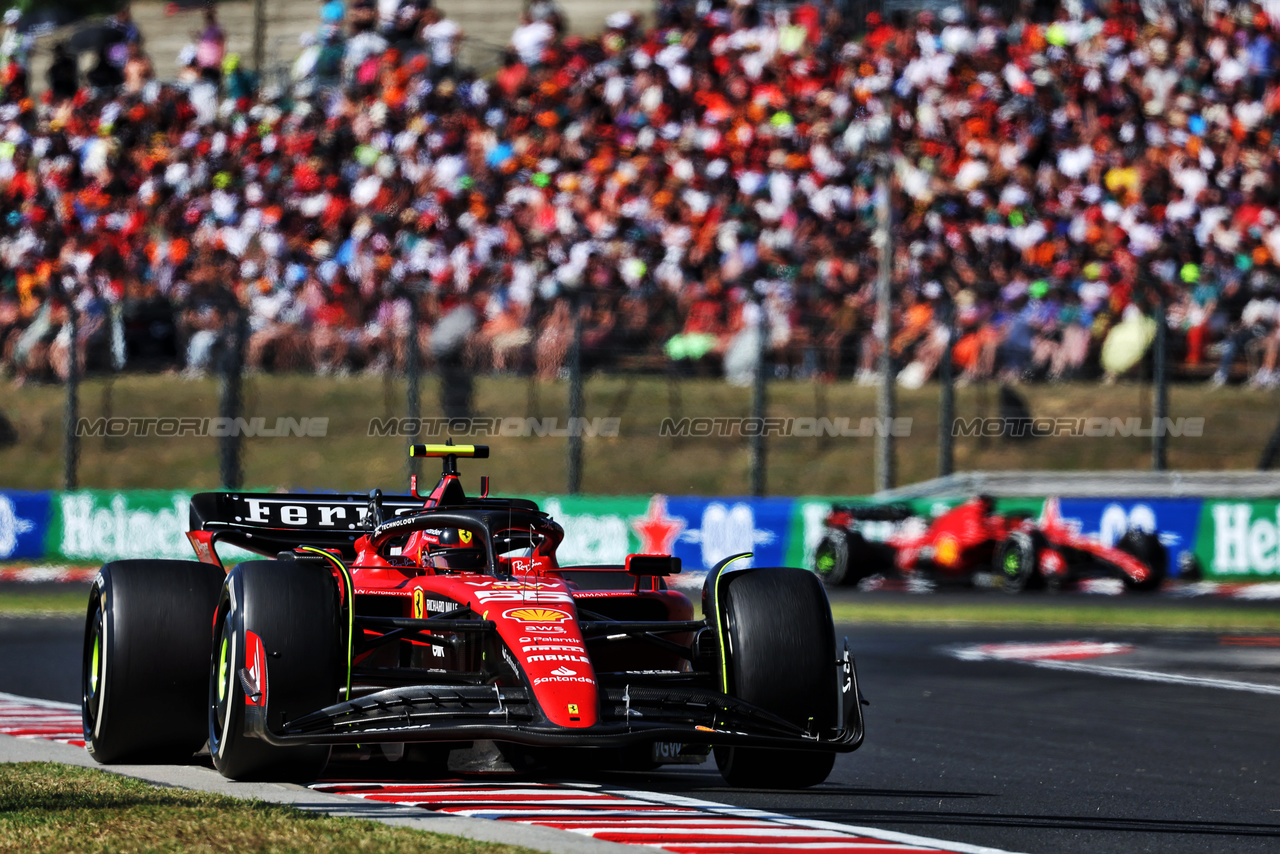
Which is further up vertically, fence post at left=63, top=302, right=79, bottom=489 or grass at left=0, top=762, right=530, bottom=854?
fence post at left=63, top=302, right=79, bottom=489

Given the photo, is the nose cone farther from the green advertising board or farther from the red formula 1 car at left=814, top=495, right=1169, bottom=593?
the green advertising board

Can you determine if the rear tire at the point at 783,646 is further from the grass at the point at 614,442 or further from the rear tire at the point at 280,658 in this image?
the grass at the point at 614,442

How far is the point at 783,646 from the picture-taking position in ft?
21.0

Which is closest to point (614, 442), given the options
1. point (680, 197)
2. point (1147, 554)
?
point (680, 197)

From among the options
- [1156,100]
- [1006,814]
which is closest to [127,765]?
[1006,814]

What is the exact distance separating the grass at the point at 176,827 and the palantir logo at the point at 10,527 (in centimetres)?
1594

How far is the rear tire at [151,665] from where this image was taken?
6.58 m

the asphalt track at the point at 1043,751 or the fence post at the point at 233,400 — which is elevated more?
the fence post at the point at 233,400

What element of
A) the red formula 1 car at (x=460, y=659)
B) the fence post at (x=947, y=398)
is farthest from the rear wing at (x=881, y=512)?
the red formula 1 car at (x=460, y=659)

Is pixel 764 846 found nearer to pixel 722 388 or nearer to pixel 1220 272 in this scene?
pixel 722 388

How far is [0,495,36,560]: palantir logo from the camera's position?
21047mm

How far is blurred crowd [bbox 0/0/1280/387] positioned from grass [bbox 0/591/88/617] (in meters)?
2.92

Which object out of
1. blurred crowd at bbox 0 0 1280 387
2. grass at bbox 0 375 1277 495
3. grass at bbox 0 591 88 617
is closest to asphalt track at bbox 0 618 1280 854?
grass at bbox 0 591 88 617

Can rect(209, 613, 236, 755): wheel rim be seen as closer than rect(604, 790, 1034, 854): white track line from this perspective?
No
